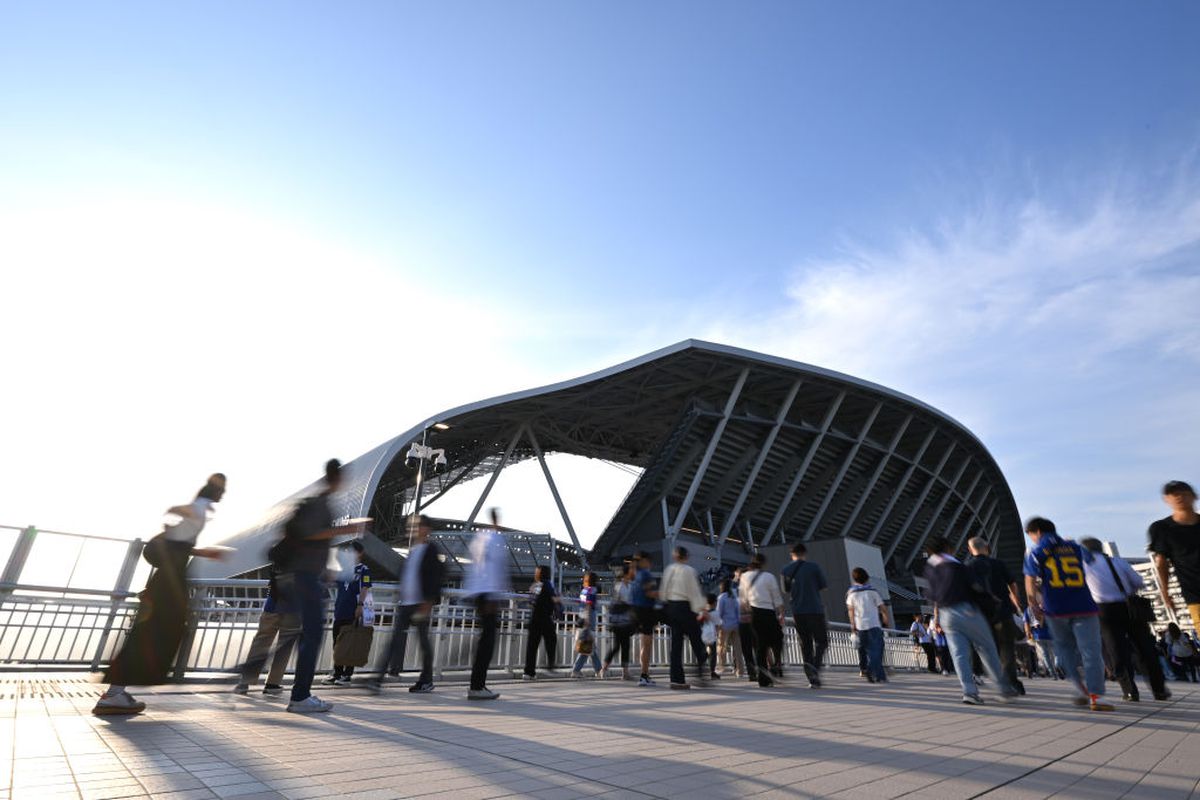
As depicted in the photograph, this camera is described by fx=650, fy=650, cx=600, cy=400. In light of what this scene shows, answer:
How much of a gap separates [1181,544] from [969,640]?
6.86 feet

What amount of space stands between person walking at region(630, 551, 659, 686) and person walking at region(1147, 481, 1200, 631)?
506 centimetres

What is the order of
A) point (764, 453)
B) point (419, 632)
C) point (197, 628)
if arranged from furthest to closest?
point (764, 453) < point (197, 628) < point (419, 632)

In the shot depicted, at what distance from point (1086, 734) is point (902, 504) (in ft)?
137

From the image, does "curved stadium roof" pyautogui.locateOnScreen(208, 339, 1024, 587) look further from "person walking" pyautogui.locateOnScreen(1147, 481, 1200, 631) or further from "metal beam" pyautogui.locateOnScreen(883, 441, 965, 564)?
"person walking" pyautogui.locateOnScreen(1147, 481, 1200, 631)

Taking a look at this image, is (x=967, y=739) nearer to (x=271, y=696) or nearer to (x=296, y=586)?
(x=296, y=586)

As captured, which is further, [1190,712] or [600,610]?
[600,610]

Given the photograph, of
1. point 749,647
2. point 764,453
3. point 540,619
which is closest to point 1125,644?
point 749,647

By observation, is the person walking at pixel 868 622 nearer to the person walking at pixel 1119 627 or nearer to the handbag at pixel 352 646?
the person walking at pixel 1119 627

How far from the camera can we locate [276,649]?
18.5ft

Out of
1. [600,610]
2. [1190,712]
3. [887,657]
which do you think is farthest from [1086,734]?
[887,657]

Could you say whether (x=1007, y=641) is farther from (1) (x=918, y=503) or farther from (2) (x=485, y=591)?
(1) (x=918, y=503)

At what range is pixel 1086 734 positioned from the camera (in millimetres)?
4242

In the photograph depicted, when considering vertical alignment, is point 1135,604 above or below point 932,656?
above

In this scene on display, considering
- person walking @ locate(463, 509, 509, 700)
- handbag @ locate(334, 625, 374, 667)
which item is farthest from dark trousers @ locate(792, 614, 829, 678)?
handbag @ locate(334, 625, 374, 667)
